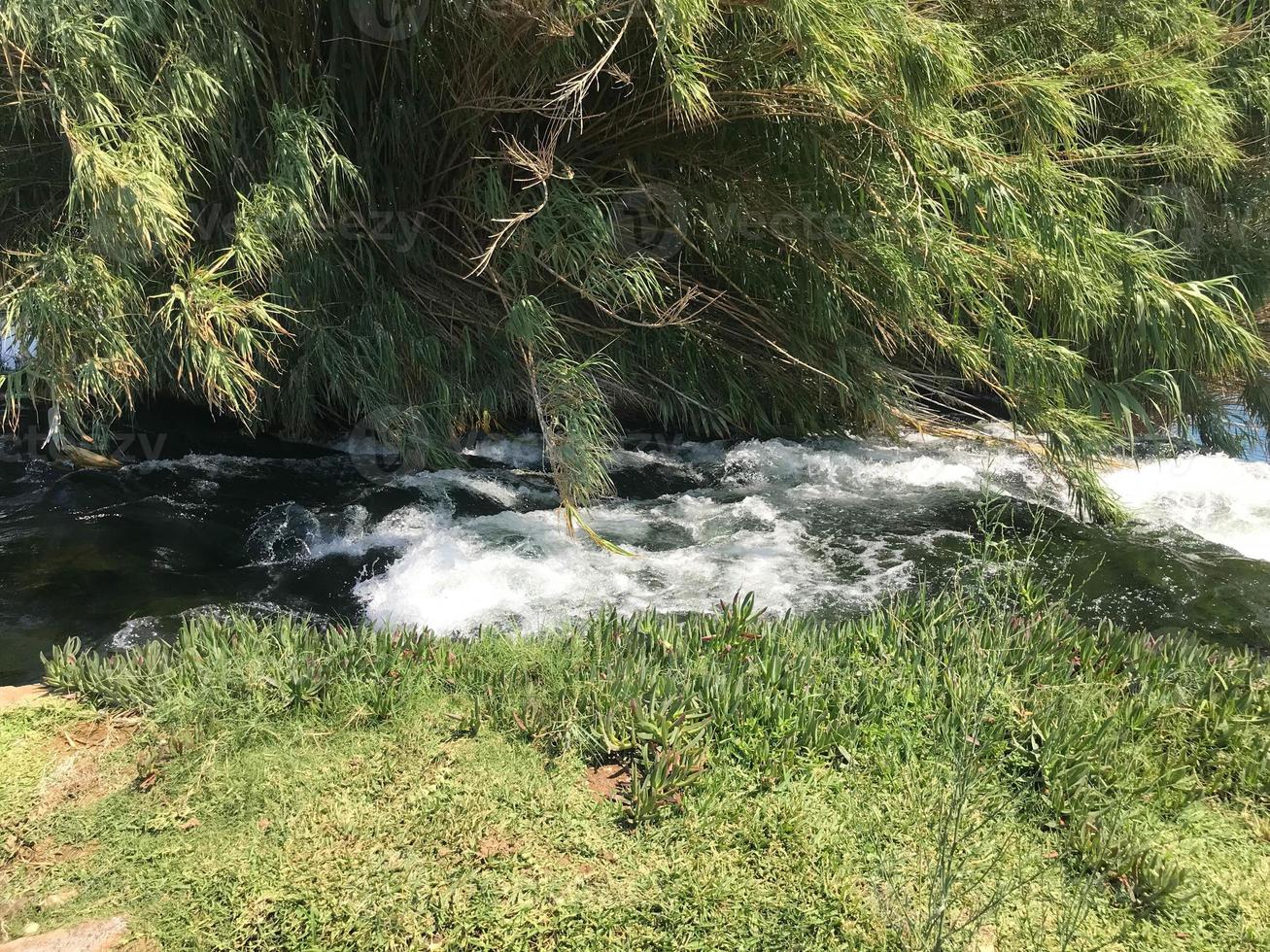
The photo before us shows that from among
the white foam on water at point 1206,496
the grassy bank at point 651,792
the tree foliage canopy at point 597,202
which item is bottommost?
the white foam on water at point 1206,496

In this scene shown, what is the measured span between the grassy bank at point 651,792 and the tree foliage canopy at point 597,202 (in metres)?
1.76

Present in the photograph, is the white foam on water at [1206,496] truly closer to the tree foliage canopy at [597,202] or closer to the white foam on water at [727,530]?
the white foam on water at [727,530]

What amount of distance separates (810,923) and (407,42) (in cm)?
437

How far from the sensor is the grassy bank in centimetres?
183

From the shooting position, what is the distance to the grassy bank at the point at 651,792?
183cm

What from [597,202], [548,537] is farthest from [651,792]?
[597,202]

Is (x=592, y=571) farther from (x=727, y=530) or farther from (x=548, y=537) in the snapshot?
(x=727, y=530)

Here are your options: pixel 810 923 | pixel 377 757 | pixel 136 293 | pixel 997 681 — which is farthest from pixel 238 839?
pixel 136 293

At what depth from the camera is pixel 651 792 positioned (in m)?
2.05

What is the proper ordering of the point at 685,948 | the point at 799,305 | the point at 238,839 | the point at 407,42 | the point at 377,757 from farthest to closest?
the point at 799,305 < the point at 407,42 < the point at 377,757 < the point at 238,839 < the point at 685,948

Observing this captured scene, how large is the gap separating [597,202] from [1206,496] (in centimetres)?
429

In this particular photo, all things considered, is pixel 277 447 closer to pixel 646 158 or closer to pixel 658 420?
pixel 658 420

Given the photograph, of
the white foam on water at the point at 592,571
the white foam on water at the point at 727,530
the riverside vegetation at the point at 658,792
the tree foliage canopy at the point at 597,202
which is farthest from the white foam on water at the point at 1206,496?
the riverside vegetation at the point at 658,792

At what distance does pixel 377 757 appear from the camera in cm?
220
